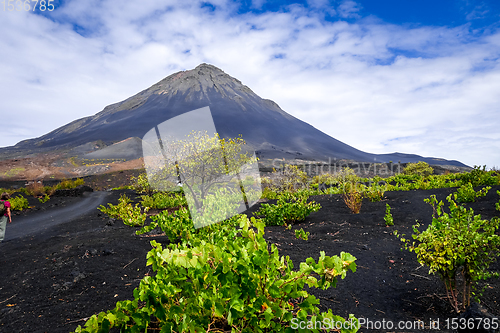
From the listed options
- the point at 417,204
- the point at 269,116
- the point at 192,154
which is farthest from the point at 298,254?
the point at 269,116

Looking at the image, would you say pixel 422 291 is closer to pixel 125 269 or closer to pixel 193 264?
pixel 193 264

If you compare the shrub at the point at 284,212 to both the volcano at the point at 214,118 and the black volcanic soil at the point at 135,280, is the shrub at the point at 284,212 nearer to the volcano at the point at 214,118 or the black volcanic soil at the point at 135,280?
the black volcanic soil at the point at 135,280

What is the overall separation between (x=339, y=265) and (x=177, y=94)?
112 metres

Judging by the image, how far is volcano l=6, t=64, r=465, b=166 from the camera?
86500mm

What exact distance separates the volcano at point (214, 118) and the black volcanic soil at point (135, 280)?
239 feet

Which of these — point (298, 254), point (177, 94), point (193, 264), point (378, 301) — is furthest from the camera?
point (177, 94)

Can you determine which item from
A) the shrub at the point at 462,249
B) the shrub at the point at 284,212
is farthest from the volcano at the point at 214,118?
the shrub at the point at 462,249

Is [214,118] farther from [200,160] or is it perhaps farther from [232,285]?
[232,285]

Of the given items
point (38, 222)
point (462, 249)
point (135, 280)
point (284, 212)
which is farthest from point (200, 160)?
point (462, 249)

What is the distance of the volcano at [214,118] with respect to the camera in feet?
284

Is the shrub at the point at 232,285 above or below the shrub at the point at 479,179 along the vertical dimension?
below

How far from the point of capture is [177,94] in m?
105

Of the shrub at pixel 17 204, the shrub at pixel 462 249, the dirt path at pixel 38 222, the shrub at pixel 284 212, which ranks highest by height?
the shrub at pixel 462 249

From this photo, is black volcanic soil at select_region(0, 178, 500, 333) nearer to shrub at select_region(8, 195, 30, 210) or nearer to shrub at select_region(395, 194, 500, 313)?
shrub at select_region(395, 194, 500, 313)
